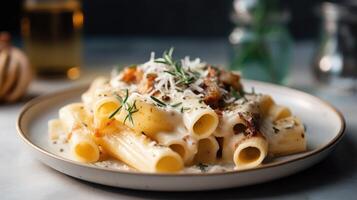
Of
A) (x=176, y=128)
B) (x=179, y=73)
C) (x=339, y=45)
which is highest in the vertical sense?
(x=339, y=45)

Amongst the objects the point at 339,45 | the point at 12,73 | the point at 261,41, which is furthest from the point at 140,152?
the point at 339,45

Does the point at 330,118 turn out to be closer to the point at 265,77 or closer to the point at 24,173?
the point at 265,77

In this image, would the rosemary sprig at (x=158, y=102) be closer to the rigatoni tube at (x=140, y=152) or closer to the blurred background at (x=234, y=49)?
the rigatoni tube at (x=140, y=152)

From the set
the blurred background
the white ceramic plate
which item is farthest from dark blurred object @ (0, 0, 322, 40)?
the white ceramic plate

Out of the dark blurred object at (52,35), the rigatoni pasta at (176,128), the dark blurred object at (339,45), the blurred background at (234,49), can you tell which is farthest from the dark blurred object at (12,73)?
the dark blurred object at (339,45)

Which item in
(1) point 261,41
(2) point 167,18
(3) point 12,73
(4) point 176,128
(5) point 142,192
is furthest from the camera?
(2) point 167,18

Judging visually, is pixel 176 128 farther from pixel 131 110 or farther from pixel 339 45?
pixel 339 45
